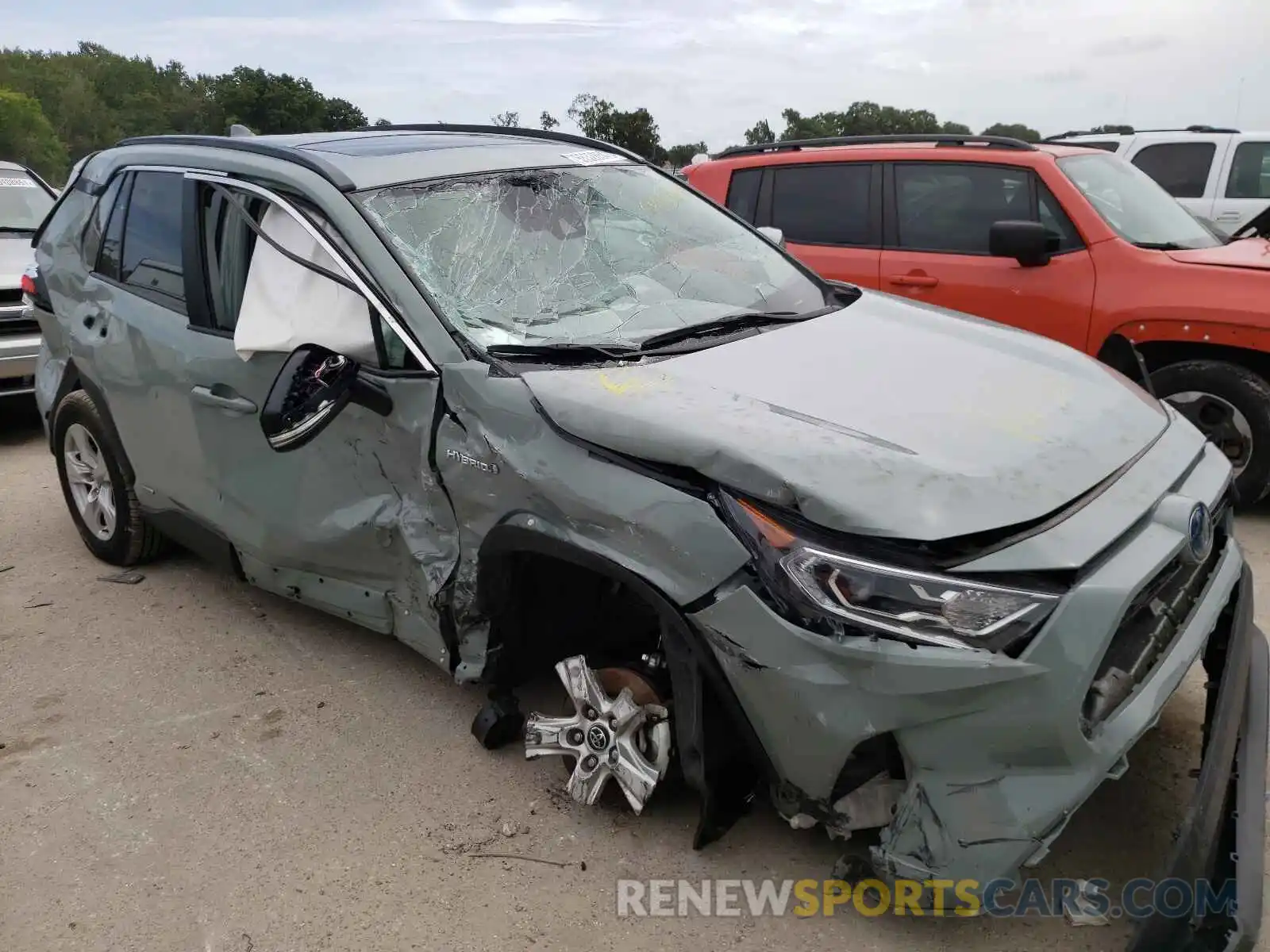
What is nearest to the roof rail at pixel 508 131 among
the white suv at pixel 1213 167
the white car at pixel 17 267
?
the white car at pixel 17 267

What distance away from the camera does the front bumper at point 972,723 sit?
2.06 m

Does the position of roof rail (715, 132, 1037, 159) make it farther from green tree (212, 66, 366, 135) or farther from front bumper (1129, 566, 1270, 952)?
green tree (212, 66, 366, 135)

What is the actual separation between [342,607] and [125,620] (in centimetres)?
143

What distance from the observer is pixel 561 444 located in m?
2.59

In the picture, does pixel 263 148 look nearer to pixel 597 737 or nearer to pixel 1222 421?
pixel 597 737

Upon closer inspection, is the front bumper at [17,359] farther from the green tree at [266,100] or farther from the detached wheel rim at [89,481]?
the green tree at [266,100]

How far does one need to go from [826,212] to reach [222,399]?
396 centimetres

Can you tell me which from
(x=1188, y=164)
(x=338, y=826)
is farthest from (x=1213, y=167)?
(x=338, y=826)

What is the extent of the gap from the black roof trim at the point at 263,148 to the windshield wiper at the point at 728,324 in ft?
3.64

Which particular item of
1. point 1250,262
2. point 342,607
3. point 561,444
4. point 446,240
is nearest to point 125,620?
point 342,607

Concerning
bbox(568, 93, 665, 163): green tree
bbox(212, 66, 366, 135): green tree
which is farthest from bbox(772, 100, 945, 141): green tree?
bbox(212, 66, 366, 135): green tree

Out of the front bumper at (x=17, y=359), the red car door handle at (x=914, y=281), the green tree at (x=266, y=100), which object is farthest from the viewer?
the green tree at (x=266, y=100)

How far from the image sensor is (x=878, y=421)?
8.19 feet

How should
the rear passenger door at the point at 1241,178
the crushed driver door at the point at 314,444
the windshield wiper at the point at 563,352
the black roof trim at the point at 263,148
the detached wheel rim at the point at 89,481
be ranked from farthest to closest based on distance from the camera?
the rear passenger door at the point at 1241,178 < the detached wheel rim at the point at 89,481 < the black roof trim at the point at 263,148 < the crushed driver door at the point at 314,444 < the windshield wiper at the point at 563,352
